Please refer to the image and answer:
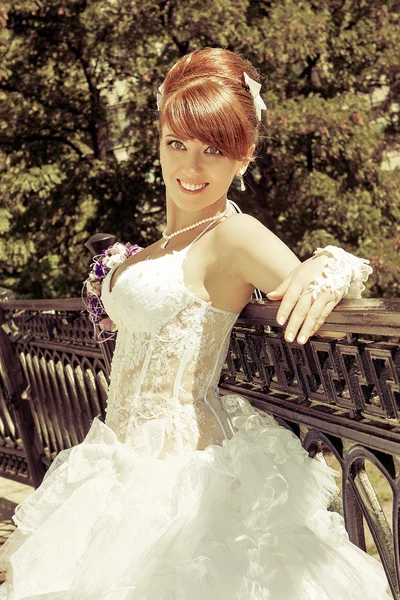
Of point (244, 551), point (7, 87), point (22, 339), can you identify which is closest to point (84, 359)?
point (22, 339)

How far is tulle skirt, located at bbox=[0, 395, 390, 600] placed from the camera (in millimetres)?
2109

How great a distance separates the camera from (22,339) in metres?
5.38

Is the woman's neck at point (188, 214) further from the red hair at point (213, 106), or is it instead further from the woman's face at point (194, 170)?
the red hair at point (213, 106)

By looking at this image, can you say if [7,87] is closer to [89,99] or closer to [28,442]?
[89,99]

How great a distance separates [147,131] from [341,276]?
10627 mm

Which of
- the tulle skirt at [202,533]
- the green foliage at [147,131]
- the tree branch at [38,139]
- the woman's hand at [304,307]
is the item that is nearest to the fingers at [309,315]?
the woman's hand at [304,307]

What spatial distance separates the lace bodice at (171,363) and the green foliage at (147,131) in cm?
951

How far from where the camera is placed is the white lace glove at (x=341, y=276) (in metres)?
2.11

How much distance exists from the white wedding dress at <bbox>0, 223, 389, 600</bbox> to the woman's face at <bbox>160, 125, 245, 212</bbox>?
0.22 metres

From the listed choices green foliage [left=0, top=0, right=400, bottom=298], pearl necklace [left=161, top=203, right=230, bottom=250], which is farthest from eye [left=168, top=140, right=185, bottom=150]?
green foliage [left=0, top=0, right=400, bottom=298]

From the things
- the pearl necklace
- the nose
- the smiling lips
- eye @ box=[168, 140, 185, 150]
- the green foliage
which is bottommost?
the green foliage

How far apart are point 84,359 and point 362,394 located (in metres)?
2.70

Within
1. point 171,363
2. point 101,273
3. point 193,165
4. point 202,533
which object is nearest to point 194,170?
point 193,165

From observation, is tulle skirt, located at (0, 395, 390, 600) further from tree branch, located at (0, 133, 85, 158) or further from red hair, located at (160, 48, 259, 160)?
tree branch, located at (0, 133, 85, 158)
